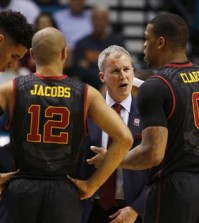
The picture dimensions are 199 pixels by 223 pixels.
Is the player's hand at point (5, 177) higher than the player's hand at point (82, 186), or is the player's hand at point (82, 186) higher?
the player's hand at point (5, 177)

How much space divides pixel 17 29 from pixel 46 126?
1.02 metres

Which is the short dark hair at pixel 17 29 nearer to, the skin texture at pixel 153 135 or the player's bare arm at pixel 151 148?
the skin texture at pixel 153 135

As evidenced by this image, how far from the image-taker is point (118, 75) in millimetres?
5863

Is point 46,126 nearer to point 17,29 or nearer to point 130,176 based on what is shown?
point 17,29

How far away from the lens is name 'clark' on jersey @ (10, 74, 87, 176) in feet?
15.1

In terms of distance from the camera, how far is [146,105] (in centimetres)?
490

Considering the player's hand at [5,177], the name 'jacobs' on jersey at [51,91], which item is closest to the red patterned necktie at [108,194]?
the player's hand at [5,177]

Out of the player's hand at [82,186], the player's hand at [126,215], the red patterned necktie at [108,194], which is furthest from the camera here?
the red patterned necktie at [108,194]

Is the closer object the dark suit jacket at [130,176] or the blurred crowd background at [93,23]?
the dark suit jacket at [130,176]

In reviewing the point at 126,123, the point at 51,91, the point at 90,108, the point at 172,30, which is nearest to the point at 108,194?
the point at 126,123

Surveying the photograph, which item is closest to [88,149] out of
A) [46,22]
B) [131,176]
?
[131,176]

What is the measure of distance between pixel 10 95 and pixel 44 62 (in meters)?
0.33

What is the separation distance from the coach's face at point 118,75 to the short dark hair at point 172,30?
0.70 meters

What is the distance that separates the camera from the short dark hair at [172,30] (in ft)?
17.0
